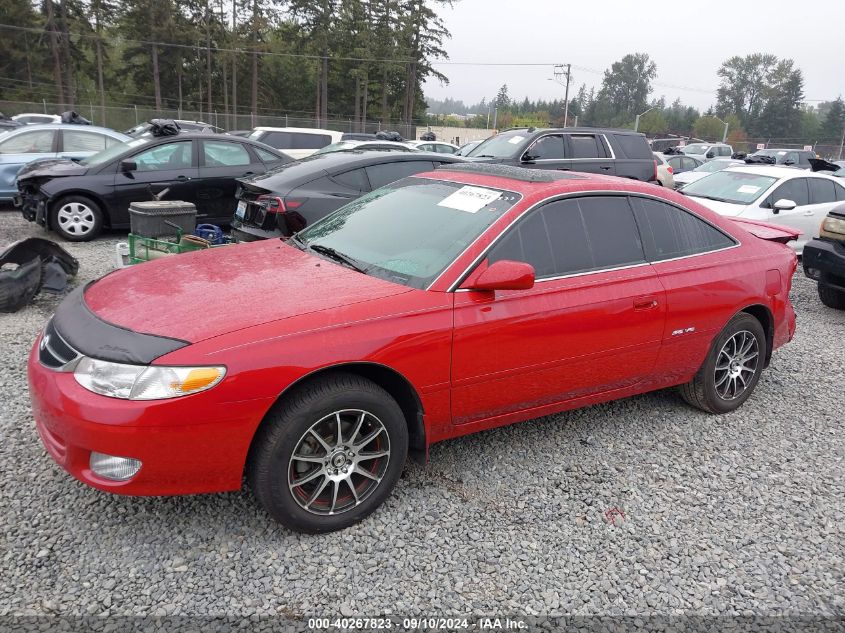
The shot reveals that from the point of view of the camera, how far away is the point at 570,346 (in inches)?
135

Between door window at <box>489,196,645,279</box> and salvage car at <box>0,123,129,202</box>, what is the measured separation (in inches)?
361

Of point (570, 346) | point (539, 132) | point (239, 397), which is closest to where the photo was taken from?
point (239, 397)

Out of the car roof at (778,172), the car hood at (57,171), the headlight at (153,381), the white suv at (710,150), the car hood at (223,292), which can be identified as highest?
the white suv at (710,150)

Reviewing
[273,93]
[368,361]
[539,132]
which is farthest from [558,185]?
[273,93]

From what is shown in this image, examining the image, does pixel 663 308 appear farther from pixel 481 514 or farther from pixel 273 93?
pixel 273 93

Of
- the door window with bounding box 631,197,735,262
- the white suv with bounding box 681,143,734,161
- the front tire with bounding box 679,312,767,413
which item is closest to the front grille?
the door window with bounding box 631,197,735,262

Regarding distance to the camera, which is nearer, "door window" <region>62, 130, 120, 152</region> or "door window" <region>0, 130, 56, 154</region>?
"door window" <region>0, 130, 56, 154</region>

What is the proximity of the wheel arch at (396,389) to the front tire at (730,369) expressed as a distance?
2270mm

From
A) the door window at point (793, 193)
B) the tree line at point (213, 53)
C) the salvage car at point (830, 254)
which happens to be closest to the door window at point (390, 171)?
the salvage car at point (830, 254)

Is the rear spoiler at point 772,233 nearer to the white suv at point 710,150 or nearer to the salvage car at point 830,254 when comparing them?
the salvage car at point 830,254

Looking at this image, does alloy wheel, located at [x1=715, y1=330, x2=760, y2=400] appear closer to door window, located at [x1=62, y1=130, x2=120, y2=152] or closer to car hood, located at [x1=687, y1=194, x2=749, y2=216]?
car hood, located at [x1=687, y1=194, x2=749, y2=216]

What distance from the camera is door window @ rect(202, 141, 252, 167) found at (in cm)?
882

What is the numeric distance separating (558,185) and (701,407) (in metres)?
2.03

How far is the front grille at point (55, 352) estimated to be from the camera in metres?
2.58
